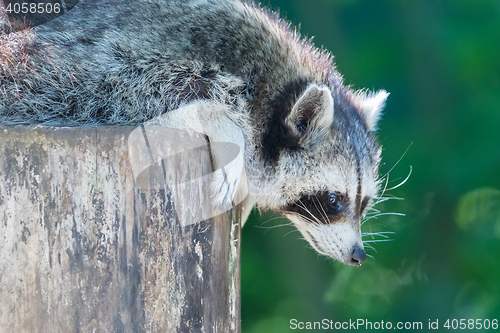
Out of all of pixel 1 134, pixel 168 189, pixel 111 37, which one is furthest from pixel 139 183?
pixel 111 37

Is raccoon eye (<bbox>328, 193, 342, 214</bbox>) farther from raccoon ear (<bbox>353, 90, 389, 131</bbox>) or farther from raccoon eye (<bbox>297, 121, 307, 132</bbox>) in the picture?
raccoon ear (<bbox>353, 90, 389, 131</bbox>)

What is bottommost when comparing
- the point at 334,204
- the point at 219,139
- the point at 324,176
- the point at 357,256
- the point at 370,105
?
the point at 357,256

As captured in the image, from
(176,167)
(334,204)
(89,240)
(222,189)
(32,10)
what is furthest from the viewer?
(32,10)

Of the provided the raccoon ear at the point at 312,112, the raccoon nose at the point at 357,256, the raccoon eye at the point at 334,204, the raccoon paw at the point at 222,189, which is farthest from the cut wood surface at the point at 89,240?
the raccoon nose at the point at 357,256

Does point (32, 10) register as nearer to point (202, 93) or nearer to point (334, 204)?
point (202, 93)

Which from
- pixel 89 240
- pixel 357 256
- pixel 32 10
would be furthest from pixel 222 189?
pixel 32 10

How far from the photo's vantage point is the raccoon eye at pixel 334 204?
9.44 feet

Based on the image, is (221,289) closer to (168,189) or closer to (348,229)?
(168,189)

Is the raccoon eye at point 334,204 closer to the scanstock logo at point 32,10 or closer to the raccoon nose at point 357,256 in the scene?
the raccoon nose at point 357,256

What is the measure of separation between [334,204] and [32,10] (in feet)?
7.63

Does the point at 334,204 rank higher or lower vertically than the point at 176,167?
lower

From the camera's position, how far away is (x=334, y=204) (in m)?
2.90

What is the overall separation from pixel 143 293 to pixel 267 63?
5.31 feet

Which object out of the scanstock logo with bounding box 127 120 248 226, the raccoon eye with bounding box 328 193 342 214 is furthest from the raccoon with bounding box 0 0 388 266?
the scanstock logo with bounding box 127 120 248 226
